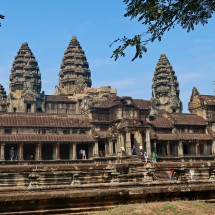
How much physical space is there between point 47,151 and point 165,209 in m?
42.0

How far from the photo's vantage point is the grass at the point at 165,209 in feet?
31.7

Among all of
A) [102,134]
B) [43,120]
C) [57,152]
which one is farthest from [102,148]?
[43,120]

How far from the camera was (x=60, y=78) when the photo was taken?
92312 millimetres

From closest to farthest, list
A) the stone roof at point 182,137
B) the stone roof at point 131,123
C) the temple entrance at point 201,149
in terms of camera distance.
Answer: the stone roof at point 131,123, the stone roof at point 182,137, the temple entrance at point 201,149

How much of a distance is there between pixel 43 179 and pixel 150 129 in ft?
120

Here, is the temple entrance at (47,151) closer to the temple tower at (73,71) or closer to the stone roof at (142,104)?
the stone roof at (142,104)

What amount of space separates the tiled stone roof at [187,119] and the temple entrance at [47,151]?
20.0 m

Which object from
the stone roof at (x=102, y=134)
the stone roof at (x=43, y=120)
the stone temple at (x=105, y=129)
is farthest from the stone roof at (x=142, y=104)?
the stone roof at (x=43, y=120)

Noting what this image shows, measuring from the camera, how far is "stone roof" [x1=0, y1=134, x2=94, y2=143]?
45750mm

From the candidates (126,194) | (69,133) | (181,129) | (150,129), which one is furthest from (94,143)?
(126,194)

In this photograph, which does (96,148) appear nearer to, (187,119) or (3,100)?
(187,119)

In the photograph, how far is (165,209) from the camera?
10023 mm

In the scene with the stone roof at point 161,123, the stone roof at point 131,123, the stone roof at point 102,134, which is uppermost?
the stone roof at point 161,123

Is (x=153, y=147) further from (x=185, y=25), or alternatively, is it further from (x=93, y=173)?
(x=185, y=25)
